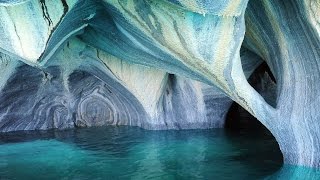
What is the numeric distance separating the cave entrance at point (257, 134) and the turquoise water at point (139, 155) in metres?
0.01

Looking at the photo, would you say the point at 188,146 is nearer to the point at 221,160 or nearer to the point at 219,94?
the point at 221,160

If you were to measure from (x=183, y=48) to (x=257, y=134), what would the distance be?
11.8 ft

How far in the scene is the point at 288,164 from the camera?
6059 millimetres

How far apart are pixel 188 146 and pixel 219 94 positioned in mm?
1688

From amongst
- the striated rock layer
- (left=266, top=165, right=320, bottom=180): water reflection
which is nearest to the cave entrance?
(left=266, top=165, right=320, bottom=180): water reflection

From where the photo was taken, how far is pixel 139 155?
678cm

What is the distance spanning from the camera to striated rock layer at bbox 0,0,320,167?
199 inches

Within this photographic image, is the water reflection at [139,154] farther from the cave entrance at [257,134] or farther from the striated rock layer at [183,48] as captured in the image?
the striated rock layer at [183,48]

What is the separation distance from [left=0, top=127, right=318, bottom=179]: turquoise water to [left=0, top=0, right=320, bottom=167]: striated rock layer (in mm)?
593

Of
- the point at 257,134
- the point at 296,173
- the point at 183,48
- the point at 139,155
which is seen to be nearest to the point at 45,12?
the point at 183,48

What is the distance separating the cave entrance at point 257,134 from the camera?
6.42 m

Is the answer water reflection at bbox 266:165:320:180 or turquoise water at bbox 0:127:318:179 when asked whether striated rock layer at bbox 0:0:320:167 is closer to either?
water reflection at bbox 266:165:320:180

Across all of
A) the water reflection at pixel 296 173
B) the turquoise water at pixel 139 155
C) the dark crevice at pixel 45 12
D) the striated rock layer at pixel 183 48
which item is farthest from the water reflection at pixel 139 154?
the dark crevice at pixel 45 12

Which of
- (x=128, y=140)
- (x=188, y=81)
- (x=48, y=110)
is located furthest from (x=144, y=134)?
(x=48, y=110)
